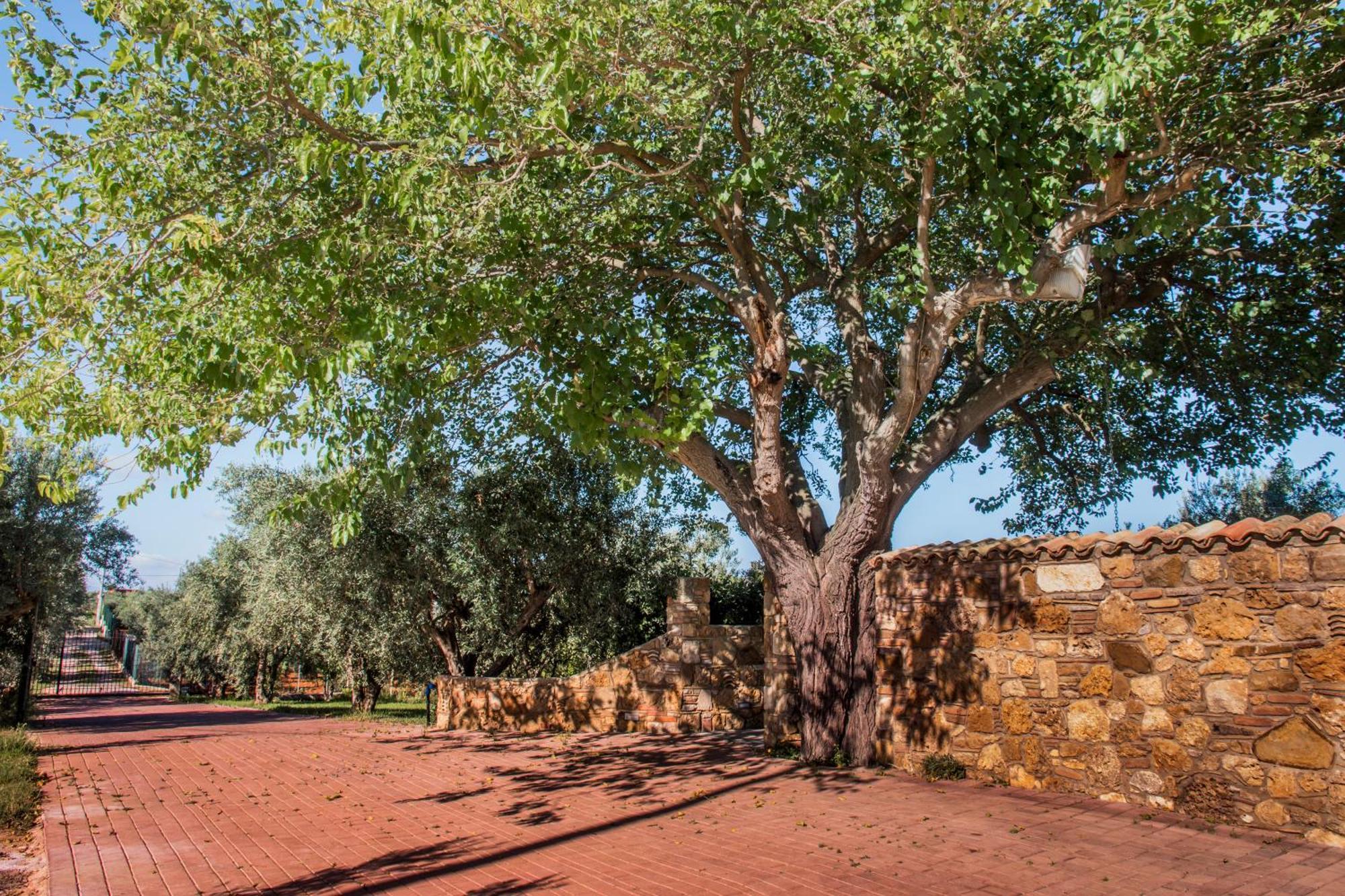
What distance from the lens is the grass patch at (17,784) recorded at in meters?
7.33

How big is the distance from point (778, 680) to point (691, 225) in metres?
5.52

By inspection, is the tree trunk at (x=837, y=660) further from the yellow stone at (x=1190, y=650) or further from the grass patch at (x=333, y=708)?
the grass patch at (x=333, y=708)

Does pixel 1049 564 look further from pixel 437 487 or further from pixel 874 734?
pixel 437 487

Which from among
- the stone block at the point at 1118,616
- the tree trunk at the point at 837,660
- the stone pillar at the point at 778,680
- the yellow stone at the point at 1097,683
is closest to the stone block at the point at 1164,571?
the stone block at the point at 1118,616

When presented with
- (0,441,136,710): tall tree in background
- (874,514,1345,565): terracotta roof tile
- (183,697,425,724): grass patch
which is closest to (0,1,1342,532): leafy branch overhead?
(874,514,1345,565): terracotta roof tile

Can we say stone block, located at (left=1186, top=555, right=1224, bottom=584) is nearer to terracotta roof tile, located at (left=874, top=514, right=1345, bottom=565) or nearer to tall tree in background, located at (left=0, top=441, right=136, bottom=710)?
terracotta roof tile, located at (left=874, top=514, right=1345, bottom=565)

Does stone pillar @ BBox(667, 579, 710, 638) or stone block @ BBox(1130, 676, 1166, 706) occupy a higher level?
stone pillar @ BBox(667, 579, 710, 638)

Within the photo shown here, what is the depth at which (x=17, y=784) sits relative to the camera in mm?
8461

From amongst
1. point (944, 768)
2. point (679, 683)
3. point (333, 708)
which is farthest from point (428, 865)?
point (333, 708)

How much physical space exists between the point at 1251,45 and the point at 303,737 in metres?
14.4

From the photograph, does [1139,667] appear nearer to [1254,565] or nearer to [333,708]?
[1254,565]

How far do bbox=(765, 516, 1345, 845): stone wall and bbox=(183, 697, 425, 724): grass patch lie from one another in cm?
1090

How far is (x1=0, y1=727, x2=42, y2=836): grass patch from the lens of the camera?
7332 mm

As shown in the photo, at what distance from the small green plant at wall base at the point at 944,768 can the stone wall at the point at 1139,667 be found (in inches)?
4.3
